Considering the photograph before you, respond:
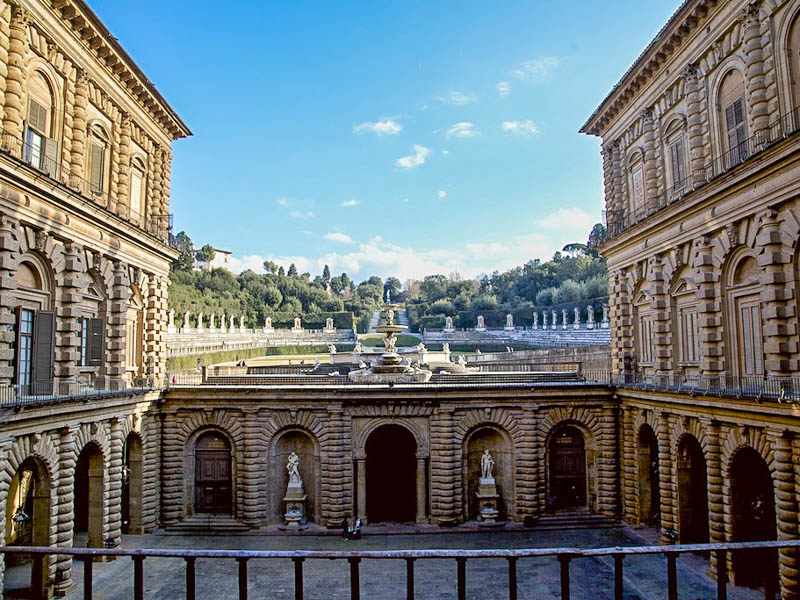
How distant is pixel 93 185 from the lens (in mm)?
21875

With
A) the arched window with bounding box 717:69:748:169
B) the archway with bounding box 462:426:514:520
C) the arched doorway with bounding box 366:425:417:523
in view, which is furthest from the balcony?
the arched window with bounding box 717:69:748:169

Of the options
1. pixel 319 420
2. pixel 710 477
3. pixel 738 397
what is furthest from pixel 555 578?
pixel 319 420

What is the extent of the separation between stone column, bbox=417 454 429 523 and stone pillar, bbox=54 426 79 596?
1263 centimetres

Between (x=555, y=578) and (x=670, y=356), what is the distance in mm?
9382

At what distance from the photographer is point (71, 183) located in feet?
65.9

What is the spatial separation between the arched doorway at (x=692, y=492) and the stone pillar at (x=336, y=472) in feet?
41.0

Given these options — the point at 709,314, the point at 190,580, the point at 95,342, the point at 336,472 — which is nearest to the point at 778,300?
the point at 709,314

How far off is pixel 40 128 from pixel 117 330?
777 cm

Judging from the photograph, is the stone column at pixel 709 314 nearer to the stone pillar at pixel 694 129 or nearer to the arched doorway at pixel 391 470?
the stone pillar at pixel 694 129

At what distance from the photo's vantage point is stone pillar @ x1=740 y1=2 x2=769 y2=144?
56.4 ft

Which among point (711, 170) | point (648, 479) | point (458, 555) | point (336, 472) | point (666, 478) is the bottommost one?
point (648, 479)

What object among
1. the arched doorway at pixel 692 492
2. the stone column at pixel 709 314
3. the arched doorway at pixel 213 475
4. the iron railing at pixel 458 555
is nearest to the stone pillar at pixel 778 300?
the stone column at pixel 709 314

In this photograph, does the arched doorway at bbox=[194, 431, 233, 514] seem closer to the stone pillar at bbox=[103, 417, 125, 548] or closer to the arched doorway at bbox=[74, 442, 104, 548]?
the stone pillar at bbox=[103, 417, 125, 548]

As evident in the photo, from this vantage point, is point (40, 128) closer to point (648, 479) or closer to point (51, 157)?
point (51, 157)
